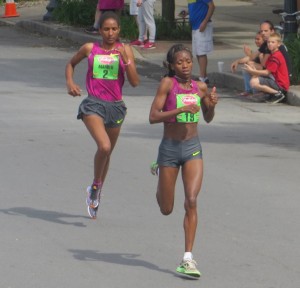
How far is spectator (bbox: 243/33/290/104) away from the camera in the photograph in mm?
16016

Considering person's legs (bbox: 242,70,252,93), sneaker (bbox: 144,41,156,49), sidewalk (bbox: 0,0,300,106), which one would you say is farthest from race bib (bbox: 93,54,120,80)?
sneaker (bbox: 144,41,156,49)

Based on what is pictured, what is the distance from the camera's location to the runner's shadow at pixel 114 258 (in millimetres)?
7594

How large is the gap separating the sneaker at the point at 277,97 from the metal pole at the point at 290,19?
237 cm

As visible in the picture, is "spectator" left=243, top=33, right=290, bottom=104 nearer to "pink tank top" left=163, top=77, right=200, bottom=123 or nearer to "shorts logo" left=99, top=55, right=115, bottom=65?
"shorts logo" left=99, top=55, right=115, bottom=65

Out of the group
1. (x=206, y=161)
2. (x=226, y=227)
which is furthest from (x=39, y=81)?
(x=226, y=227)

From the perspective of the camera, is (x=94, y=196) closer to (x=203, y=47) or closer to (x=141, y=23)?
(x=203, y=47)

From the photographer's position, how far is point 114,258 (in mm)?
7750

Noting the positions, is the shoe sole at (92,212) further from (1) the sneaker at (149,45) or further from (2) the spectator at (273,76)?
(1) the sneaker at (149,45)

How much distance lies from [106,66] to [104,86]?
166mm

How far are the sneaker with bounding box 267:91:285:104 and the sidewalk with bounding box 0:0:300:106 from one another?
0.39ft

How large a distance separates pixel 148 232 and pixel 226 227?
25.8 inches

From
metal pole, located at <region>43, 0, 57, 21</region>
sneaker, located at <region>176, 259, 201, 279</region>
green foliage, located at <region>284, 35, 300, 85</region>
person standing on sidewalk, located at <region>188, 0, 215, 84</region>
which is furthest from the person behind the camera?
metal pole, located at <region>43, 0, 57, 21</region>

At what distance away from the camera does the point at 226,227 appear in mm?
8727

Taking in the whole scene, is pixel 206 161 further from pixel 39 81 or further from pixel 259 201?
pixel 39 81
